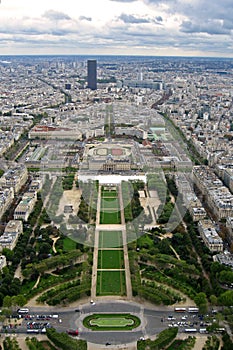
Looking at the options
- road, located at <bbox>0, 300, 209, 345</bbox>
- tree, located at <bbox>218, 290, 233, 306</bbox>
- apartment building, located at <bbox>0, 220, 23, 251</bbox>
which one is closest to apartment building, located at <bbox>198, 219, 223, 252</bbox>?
tree, located at <bbox>218, 290, 233, 306</bbox>

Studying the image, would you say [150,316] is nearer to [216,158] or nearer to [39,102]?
[216,158]

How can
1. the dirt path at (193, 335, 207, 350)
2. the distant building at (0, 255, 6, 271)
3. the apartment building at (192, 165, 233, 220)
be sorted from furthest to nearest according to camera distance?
the apartment building at (192, 165, 233, 220), the distant building at (0, 255, 6, 271), the dirt path at (193, 335, 207, 350)

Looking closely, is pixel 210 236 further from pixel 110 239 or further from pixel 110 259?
pixel 110 259

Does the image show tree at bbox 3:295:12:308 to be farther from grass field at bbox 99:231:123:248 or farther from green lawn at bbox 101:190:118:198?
green lawn at bbox 101:190:118:198

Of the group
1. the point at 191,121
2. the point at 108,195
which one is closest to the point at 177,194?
the point at 108,195

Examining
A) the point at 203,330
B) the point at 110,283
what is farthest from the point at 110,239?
the point at 203,330

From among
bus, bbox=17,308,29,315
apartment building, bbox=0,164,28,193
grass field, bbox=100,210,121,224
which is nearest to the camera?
bus, bbox=17,308,29,315

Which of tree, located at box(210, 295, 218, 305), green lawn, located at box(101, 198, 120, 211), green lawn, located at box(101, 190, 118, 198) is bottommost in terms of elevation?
tree, located at box(210, 295, 218, 305)
